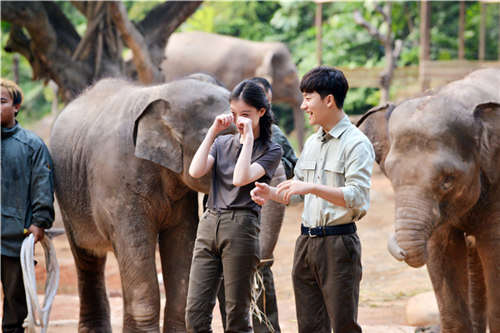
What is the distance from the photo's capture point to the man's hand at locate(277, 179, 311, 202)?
3.36m

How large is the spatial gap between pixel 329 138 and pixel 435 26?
2011 centimetres

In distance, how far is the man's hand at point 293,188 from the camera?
3.36 meters

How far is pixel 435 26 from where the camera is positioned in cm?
2278

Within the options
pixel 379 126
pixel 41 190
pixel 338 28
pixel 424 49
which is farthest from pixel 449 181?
pixel 338 28

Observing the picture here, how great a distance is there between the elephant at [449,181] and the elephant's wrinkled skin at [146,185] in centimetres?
124

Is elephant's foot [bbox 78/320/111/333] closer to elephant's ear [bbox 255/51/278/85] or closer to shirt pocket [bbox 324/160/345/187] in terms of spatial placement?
shirt pocket [bbox 324/160/345/187]

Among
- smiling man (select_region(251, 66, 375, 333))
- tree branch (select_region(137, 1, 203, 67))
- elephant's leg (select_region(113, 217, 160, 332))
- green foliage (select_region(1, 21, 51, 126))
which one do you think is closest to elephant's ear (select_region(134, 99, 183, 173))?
elephant's leg (select_region(113, 217, 160, 332))

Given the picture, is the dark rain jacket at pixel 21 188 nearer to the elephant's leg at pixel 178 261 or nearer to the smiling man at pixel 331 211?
the elephant's leg at pixel 178 261

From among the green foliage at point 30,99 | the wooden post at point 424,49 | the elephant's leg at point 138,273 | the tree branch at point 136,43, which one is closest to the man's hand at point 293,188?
the elephant's leg at point 138,273

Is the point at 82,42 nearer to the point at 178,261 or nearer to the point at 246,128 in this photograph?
the point at 178,261

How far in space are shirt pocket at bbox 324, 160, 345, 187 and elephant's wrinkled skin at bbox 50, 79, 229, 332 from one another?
1.35m

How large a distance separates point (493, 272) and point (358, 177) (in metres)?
2.06

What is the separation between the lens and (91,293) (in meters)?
6.14

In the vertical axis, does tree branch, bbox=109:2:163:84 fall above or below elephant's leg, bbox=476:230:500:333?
above
